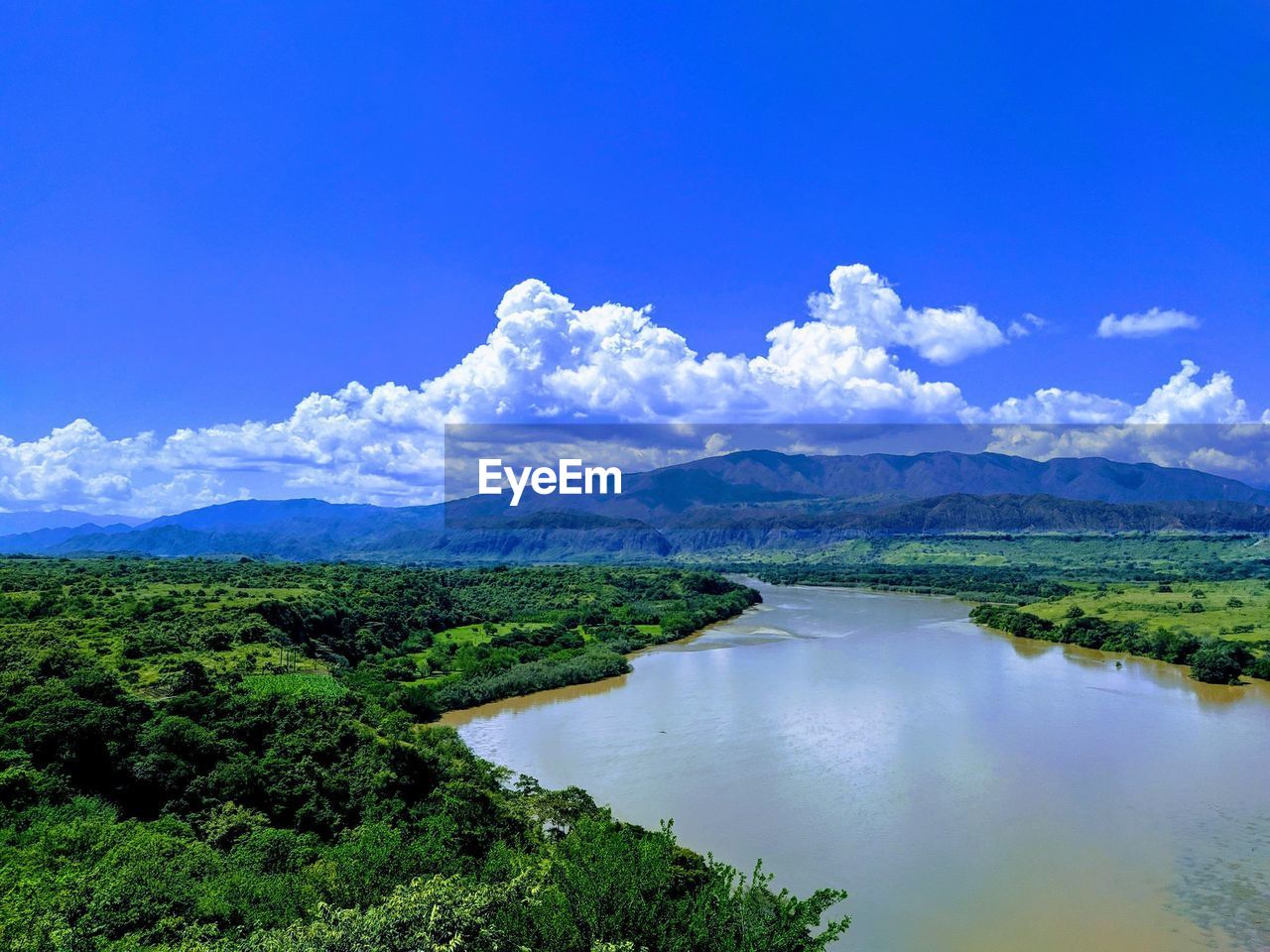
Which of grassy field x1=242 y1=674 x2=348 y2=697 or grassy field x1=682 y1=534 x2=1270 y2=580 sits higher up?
grassy field x1=242 y1=674 x2=348 y2=697

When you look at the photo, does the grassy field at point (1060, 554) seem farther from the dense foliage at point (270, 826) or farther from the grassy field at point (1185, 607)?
the dense foliage at point (270, 826)

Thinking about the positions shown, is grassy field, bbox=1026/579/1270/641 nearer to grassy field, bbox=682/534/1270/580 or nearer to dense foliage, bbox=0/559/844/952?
grassy field, bbox=682/534/1270/580

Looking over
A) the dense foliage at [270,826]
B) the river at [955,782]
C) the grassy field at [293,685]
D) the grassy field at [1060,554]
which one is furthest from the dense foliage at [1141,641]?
the grassy field at [1060,554]

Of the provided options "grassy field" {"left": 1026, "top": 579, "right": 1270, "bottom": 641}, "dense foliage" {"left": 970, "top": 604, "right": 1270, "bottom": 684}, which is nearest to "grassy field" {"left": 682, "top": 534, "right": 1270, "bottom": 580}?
"grassy field" {"left": 1026, "top": 579, "right": 1270, "bottom": 641}

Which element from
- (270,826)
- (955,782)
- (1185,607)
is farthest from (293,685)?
(1185,607)

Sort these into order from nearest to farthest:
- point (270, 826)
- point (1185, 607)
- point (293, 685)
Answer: point (270, 826) → point (293, 685) → point (1185, 607)

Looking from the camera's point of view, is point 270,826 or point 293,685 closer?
point 270,826

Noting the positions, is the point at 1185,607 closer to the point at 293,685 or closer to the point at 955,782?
the point at 955,782
